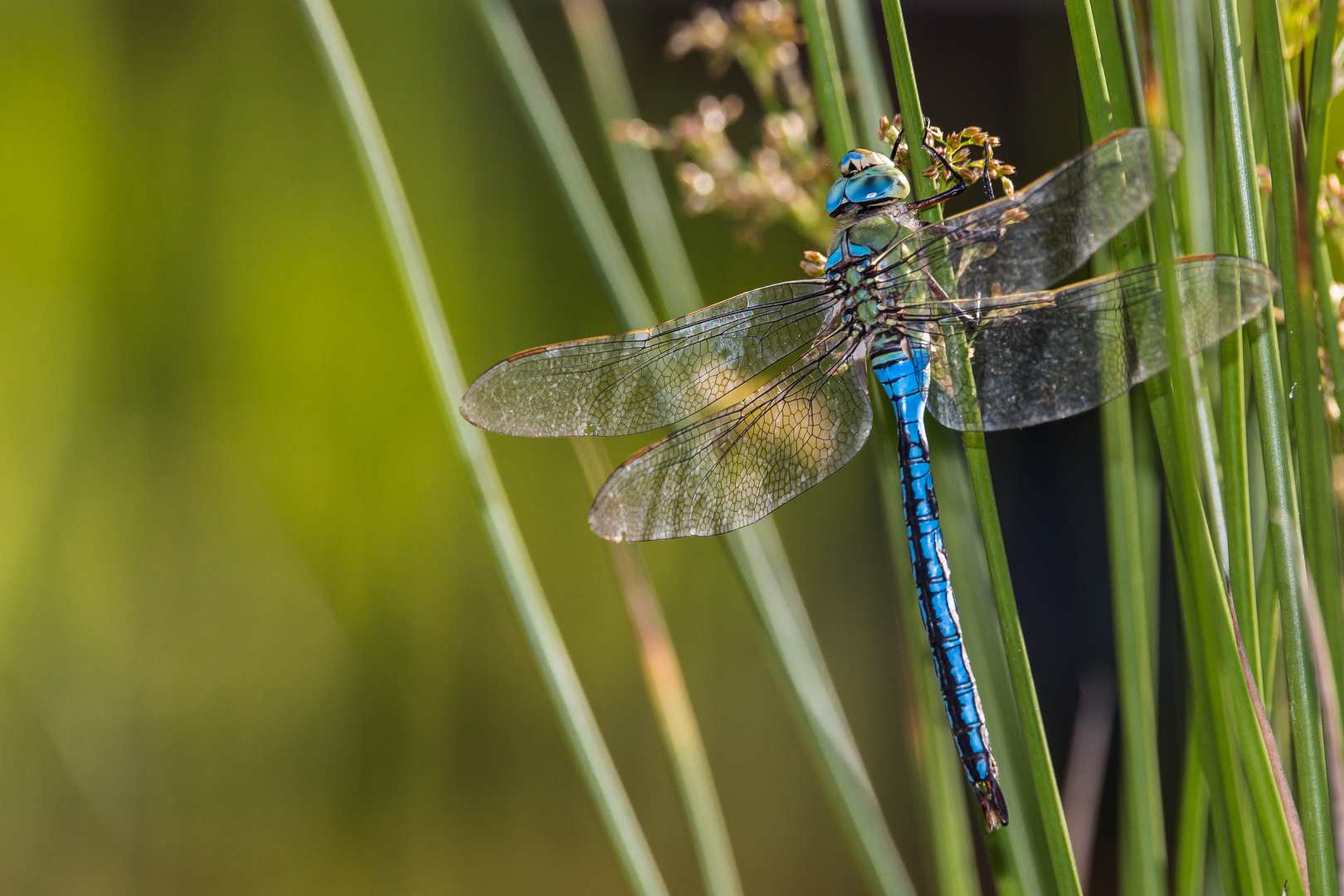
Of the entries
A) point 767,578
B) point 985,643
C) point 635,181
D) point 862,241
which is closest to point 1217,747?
point 985,643

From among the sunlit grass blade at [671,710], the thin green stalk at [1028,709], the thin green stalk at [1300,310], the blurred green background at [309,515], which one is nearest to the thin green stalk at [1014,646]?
the thin green stalk at [1028,709]

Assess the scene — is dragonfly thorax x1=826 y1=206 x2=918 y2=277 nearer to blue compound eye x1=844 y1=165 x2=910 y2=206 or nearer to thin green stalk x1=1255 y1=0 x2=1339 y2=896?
blue compound eye x1=844 y1=165 x2=910 y2=206

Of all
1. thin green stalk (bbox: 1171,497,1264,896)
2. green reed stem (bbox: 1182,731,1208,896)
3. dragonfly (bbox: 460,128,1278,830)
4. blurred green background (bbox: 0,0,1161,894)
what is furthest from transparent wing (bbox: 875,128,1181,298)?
blurred green background (bbox: 0,0,1161,894)

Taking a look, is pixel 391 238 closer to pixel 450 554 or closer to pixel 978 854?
pixel 450 554

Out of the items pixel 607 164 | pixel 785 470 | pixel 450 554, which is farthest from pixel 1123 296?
pixel 607 164

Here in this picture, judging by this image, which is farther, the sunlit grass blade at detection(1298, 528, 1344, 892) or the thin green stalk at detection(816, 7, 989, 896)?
the thin green stalk at detection(816, 7, 989, 896)

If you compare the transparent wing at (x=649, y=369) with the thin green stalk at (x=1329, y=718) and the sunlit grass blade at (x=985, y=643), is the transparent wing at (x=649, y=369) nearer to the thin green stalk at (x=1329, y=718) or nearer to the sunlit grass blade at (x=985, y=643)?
the sunlit grass blade at (x=985, y=643)
